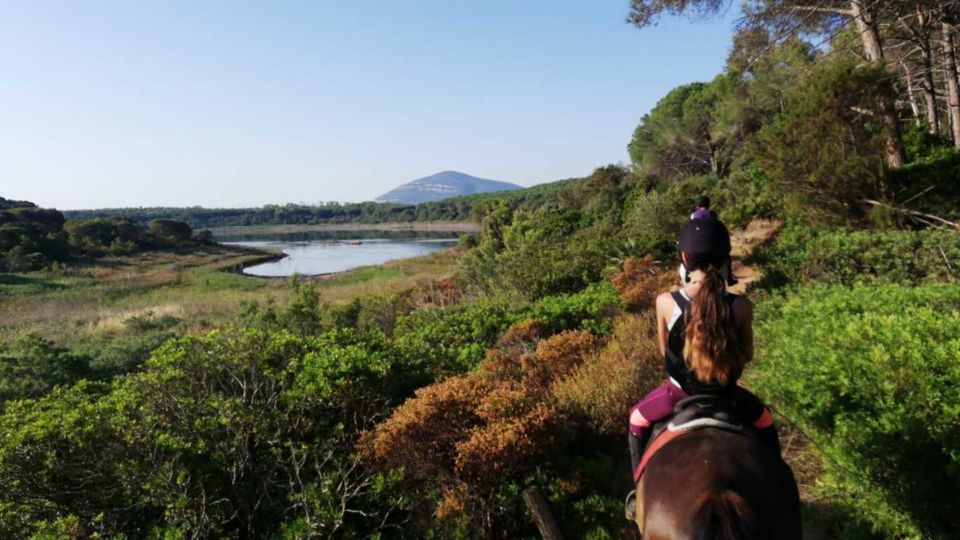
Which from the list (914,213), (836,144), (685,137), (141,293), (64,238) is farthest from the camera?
(64,238)

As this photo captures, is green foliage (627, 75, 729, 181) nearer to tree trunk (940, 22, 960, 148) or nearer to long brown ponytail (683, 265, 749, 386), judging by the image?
tree trunk (940, 22, 960, 148)

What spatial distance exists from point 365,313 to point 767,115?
3159 cm

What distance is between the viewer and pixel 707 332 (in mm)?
2604

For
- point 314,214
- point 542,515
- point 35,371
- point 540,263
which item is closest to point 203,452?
point 542,515

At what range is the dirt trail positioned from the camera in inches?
527

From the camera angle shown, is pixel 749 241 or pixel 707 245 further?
pixel 749 241

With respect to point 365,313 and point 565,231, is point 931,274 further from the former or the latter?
point 565,231

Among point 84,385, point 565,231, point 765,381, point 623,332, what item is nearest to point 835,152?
point 623,332

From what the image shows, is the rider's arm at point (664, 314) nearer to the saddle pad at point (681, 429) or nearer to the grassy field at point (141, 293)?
the saddle pad at point (681, 429)

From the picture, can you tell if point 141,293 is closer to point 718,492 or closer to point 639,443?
point 639,443

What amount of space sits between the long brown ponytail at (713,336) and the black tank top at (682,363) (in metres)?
0.08

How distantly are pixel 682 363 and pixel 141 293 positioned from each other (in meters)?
49.0

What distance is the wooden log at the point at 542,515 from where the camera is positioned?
3730 mm

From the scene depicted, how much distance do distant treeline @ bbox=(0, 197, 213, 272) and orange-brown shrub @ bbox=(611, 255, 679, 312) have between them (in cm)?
6110
